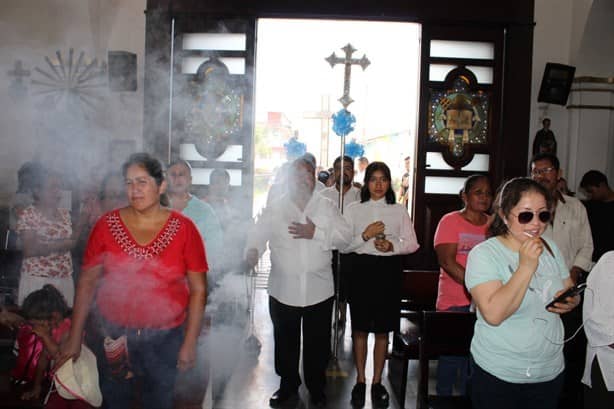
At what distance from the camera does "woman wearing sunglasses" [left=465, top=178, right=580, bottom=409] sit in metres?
2.25

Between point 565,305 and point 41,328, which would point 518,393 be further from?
point 41,328

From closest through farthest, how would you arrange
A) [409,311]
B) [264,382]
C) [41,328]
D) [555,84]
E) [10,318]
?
[41,328] < [10,318] < [264,382] < [409,311] < [555,84]

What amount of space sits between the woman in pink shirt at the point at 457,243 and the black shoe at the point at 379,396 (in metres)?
0.38

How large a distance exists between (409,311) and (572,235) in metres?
1.54

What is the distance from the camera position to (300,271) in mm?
3986

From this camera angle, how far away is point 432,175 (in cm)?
730

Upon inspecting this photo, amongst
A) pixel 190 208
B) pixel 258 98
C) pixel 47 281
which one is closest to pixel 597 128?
pixel 258 98

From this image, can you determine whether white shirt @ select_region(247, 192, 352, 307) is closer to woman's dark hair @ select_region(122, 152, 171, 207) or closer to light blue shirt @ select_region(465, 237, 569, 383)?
woman's dark hair @ select_region(122, 152, 171, 207)

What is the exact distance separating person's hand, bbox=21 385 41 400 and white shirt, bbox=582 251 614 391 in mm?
2811

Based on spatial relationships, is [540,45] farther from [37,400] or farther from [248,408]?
[37,400]

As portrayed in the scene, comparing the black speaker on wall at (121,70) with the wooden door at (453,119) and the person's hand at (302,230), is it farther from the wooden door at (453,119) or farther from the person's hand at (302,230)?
the person's hand at (302,230)

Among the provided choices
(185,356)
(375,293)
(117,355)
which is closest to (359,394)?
(375,293)

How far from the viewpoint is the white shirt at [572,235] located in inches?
155

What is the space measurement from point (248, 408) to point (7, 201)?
2.92 m
